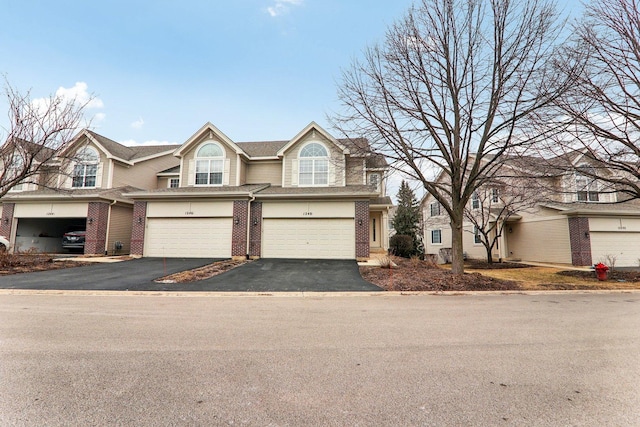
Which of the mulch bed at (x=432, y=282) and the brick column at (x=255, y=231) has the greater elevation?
the brick column at (x=255, y=231)

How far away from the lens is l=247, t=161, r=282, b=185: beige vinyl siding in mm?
19594

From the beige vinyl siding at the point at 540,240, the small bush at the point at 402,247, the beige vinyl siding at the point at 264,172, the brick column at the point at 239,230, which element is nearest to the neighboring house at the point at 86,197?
the brick column at the point at 239,230

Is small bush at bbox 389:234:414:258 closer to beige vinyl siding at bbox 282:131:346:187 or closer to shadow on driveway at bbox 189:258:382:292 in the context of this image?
beige vinyl siding at bbox 282:131:346:187

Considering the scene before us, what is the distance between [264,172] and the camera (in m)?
19.7

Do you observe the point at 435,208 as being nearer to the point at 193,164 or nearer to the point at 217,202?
the point at 217,202

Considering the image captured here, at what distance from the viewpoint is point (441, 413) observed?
8.10ft

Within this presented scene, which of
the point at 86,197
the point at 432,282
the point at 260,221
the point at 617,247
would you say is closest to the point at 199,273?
the point at 260,221

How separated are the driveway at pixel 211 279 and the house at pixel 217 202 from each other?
2525 mm

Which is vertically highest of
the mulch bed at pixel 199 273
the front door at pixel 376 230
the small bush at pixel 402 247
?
the front door at pixel 376 230

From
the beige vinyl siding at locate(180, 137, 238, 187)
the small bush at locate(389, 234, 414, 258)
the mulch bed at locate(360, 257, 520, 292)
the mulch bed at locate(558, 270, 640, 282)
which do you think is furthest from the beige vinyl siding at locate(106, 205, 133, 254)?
the mulch bed at locate(558, 270, 640, 282)

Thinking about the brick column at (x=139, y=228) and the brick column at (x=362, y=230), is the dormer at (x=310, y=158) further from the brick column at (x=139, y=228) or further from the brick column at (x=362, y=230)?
the brick column at (x=139, y=228)

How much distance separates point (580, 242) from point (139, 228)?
79.8 feet

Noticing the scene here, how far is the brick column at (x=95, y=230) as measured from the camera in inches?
654

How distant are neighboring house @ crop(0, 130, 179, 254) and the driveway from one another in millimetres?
5187
